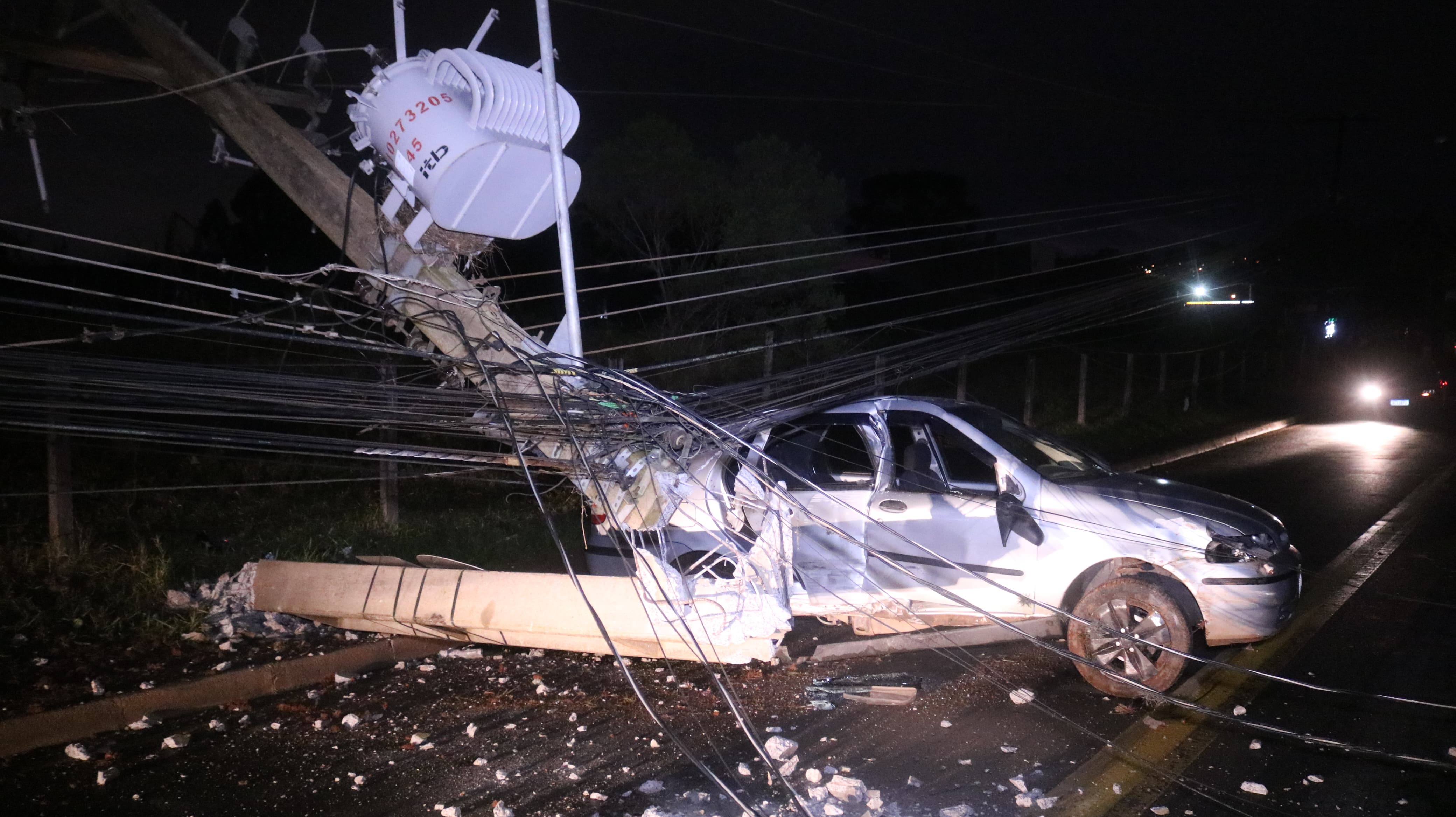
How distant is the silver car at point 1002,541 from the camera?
18.7ft

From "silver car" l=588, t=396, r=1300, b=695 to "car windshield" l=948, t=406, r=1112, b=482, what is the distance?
0.02 metres

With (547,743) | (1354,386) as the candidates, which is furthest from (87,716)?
(1354,386)

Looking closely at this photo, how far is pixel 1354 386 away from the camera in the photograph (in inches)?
1105

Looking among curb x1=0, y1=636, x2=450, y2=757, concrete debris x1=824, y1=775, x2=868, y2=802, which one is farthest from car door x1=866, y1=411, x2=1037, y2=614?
curb x1=0, y1=636, x2=450, y2=757

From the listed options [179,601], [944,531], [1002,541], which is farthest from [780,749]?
[179,601]

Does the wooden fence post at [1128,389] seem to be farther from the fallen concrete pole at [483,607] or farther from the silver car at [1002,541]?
the fallen concrete pole at [483,607]

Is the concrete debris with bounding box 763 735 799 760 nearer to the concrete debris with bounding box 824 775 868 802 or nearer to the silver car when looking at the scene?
the concrete debris with bounding box 824 775 868 802

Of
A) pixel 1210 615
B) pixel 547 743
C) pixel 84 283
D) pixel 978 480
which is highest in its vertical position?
pixel 84 283

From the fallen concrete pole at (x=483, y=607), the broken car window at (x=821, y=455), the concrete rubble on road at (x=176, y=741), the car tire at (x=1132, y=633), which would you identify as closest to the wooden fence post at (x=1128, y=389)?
the broken car window at (x=821, y=455)

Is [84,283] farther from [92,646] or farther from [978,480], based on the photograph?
[978,480]

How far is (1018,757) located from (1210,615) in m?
1.71

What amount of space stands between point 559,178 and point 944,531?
3.25 m

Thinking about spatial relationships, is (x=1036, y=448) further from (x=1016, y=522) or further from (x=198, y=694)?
(x=198, y=694)

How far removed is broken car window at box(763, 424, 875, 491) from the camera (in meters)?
6.54
